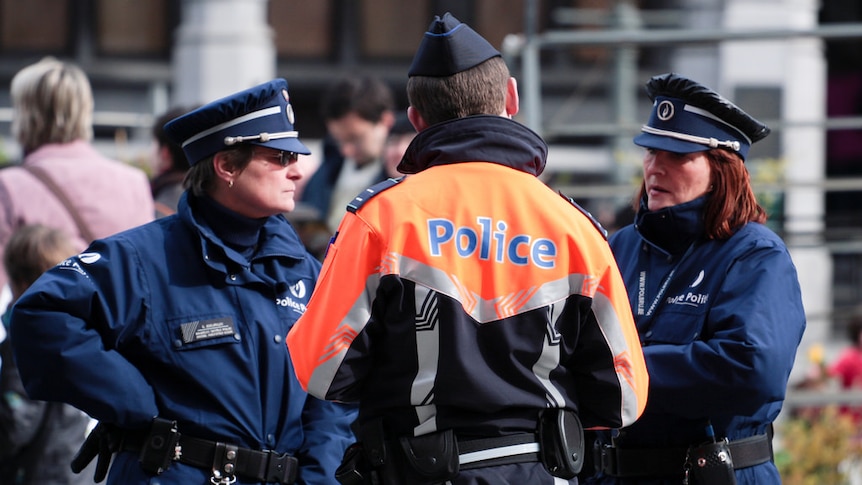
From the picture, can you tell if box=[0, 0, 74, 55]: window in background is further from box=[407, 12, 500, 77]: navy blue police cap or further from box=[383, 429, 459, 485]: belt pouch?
box=[383, 429, 459, 485]: belt pouch

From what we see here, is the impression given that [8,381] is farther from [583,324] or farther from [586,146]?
[586,146]

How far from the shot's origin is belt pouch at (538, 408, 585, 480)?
3361 millimetres

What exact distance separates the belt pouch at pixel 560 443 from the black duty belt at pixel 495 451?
0.04m

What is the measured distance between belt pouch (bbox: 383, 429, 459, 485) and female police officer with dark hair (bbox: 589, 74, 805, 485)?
89 centimetres

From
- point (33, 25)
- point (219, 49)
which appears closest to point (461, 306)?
point (219, 49)

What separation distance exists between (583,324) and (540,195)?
0.33 metres

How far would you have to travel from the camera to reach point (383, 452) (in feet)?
11.0

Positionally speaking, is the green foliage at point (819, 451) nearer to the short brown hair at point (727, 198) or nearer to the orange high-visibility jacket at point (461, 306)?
the short brown hair at point (727, 198)

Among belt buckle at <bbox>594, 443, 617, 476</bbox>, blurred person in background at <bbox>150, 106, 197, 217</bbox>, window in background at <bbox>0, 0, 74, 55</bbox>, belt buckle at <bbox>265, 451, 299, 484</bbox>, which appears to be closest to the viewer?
belt buckle at <bbox>265, 451, 299, 484</bbox>

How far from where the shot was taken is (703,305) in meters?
4.06

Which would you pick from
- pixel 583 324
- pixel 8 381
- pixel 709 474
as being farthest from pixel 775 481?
pixel 8 381

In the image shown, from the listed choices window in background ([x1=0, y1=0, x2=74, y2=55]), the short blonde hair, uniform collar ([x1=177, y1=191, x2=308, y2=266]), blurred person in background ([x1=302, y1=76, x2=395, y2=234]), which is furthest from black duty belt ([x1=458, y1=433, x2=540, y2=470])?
window in background ([x1=0, y1=0, x2=74, y2=55])

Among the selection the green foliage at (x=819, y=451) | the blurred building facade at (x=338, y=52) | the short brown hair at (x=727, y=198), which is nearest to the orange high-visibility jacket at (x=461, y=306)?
the short brown hair at (x=727, y=198)

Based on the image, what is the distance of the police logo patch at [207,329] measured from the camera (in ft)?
12.6
